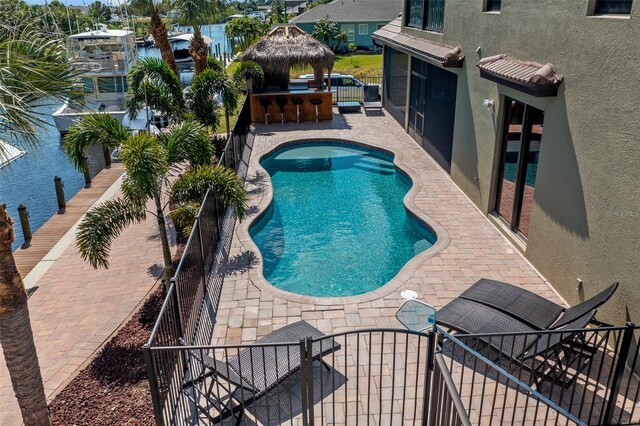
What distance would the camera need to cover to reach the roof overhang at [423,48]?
42.0 feet

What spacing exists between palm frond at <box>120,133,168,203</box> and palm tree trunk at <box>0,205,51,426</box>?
281cm

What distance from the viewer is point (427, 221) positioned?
37.3 feet

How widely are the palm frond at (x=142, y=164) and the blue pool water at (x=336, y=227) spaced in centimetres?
324

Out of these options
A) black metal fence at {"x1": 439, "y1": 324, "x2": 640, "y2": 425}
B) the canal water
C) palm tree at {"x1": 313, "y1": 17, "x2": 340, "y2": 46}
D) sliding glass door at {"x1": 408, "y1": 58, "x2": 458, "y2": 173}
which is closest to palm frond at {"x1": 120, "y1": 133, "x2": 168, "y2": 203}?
black metal fence at {"x1": 439, "y1": 324, "x2": 640, "y2": 425}

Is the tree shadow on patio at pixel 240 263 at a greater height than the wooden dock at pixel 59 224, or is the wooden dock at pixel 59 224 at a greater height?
the tree shadow on patio at pixel 240 263

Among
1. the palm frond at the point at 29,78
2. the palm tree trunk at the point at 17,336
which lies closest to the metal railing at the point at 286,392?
the palm tree trunk at the point at 17,336

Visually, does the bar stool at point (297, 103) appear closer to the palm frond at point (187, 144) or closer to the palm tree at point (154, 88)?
the palm tree at point (154, 88)

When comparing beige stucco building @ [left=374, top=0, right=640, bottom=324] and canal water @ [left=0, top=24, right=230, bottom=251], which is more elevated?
beige stucco building @ [left=374, top=0, right=640, bottom=324]

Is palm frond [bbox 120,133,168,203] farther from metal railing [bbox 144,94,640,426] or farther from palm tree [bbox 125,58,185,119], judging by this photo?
palm tree [bbox 125,58,185,119]

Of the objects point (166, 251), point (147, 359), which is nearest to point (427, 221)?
point (166, 251)

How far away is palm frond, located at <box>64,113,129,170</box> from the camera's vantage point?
7.81 meters

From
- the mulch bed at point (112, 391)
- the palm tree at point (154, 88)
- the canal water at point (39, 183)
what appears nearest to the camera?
the mulch bed at point (112, 391)

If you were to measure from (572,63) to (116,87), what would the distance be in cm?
2654

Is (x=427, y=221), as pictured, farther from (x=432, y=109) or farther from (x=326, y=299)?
(x=432, y=109)
